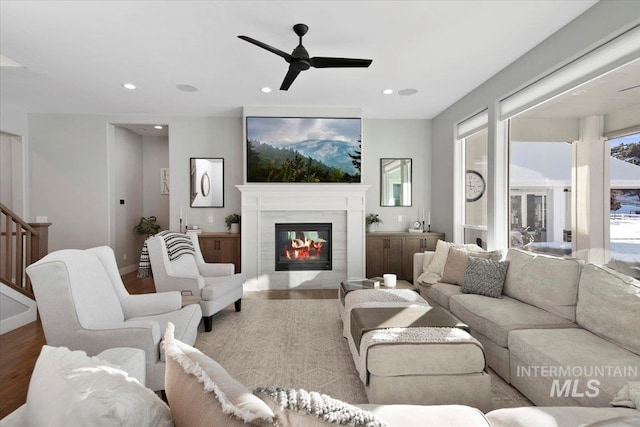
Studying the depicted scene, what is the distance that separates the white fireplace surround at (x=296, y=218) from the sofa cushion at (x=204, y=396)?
436 centimetres

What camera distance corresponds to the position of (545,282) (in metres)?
2.62

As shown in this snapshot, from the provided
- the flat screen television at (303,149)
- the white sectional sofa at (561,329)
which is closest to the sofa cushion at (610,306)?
the white sectional sofa at (561,329)

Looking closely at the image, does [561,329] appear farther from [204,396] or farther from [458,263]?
[204,396]

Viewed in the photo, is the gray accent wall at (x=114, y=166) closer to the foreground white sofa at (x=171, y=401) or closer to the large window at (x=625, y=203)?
the large window at (x=625, y=203)

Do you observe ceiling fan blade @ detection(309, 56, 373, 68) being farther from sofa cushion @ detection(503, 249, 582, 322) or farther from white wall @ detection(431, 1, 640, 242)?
sofa cushion @ detection(503, 249, 582, 322)

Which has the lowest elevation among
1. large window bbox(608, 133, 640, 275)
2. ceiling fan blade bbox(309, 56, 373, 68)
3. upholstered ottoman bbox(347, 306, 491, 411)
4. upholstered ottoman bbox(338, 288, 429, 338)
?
upholstered ottoman bbox(347, 306, 491, 411)

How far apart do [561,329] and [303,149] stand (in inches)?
155

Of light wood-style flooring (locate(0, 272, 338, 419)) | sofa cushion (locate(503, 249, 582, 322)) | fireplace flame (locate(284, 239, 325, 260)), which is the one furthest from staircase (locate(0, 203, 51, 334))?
sofa cushion (locate(503, 249, 582, 322))

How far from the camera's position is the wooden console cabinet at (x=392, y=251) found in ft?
17.6

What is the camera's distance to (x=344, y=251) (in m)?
5.31

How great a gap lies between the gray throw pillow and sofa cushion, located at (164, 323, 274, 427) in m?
2.91

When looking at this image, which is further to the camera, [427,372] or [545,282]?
[545,282]

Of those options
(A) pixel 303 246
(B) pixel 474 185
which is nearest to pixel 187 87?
(A) pixel 303 246

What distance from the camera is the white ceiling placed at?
266 centimetres
